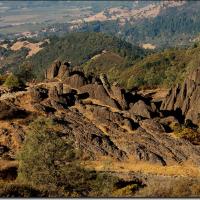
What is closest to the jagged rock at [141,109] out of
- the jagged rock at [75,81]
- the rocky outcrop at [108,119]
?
the rocky outcrop at [108,119]

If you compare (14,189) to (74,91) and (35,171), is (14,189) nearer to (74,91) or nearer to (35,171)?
(35,171)

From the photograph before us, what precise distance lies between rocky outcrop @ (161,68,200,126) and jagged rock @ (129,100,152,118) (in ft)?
23.8

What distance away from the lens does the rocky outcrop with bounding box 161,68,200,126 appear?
8707cm

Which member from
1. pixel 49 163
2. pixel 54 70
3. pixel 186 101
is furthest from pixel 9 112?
pixel 54 70

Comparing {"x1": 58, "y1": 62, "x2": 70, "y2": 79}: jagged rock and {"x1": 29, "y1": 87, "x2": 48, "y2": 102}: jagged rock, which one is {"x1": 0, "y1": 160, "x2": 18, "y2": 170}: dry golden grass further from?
{"x1": 58, "y1": 62, "x2": 70, "y2": 79}: jagged rock

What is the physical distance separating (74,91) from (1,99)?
15.6 m

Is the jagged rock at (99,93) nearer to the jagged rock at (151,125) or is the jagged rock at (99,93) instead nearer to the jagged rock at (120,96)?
the jagged rock at (120,96)

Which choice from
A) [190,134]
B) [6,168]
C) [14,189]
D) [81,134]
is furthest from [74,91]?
[14,189]

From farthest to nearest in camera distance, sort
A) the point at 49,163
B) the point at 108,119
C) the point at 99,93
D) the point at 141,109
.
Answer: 1. the point at 99,93
2. the point at 141,109
3. the point at 108,119
4. the point at 49,163

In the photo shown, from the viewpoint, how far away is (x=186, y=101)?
9100 centimetres

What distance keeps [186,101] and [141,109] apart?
10525mm

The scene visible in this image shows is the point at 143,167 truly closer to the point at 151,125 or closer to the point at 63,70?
the point at 151,125

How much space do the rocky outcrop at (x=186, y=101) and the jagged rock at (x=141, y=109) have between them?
286 inches

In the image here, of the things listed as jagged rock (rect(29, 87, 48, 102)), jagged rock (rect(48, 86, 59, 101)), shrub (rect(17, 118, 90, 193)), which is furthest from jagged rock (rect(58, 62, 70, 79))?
shrub (rect(17, 118, 90, 193))
